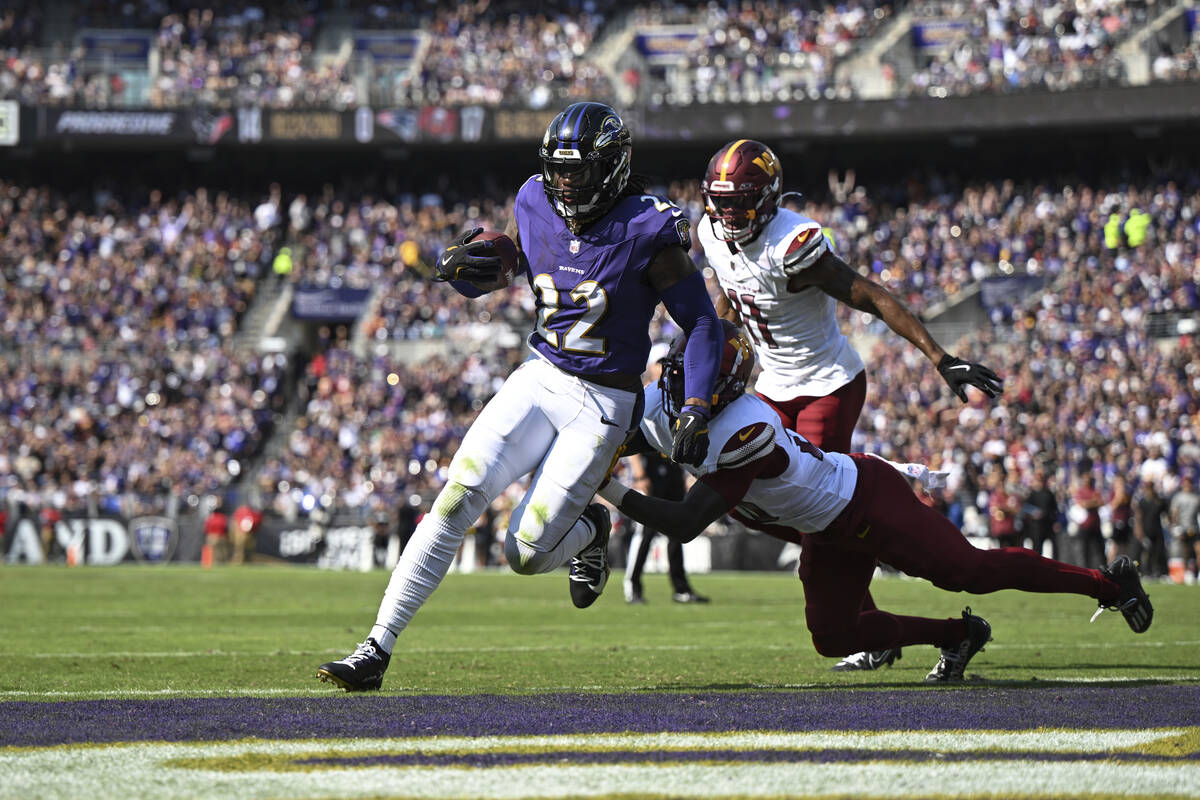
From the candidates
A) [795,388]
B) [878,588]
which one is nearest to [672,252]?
[795,388]

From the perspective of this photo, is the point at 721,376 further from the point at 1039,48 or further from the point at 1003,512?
the point at 1039,48

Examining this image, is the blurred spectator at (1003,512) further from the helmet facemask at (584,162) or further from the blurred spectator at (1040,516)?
the helmet facemask at (584,162)

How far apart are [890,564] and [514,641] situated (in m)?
3.67

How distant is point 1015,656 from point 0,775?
19.0ft

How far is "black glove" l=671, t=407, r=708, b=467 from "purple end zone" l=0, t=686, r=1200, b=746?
87 centimetres

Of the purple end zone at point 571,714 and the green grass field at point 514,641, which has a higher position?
the purple end zone at point 571,714

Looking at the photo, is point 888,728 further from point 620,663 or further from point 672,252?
point 620,663

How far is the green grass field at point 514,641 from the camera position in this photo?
6.58 m

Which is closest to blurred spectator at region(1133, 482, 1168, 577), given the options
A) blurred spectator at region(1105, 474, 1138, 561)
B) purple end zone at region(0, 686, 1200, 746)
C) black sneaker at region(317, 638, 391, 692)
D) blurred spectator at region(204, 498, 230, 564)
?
blurred spectator at region(1105, 474, 1138, 561)

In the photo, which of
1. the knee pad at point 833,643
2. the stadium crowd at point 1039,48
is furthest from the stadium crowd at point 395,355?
the knee pad at point 833,643

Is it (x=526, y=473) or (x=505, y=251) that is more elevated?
(x=505, y=251)

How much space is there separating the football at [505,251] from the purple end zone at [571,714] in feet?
5.40

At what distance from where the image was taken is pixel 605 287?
229 inches

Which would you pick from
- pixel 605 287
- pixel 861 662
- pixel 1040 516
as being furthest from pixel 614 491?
pixel 1040 516
